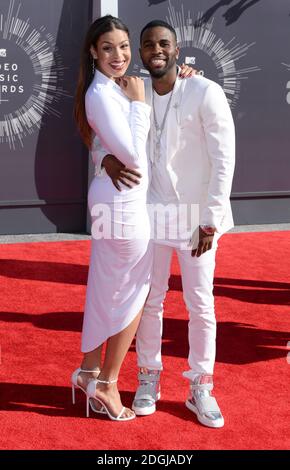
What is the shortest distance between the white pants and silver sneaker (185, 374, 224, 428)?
45 mm

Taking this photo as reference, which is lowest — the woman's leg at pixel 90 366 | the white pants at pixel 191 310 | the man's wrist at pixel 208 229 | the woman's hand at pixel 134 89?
the woman's leg at pixel 90 366

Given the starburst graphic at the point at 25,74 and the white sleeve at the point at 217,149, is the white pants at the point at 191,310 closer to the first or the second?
the white sleeve at the point at 217,149

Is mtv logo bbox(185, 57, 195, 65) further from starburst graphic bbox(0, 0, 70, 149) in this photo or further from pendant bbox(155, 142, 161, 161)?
pendant bbox(155, 142, 161, 161)

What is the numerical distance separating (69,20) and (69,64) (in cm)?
42

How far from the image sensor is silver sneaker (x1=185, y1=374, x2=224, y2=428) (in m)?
3.54

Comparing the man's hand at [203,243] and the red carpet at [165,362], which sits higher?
the man's hand at [203,243]

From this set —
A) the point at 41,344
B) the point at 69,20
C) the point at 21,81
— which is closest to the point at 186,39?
the point at 69,20

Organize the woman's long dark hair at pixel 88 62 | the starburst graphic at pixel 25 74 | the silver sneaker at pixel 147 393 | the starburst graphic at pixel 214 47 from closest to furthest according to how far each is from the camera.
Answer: the woman's long dark hair at pixel 88 62 < the silver sneaker at pixel 147 393 < the starburst graphic at pixel 25 74 < the starburst graphic at pixel 214 47

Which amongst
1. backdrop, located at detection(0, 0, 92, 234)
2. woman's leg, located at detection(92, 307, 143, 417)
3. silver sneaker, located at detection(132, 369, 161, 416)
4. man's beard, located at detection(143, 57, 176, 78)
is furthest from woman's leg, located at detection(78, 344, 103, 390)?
backdrop, located at detection(0, 0, 92, 234)

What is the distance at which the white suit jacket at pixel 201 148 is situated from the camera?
11.1 ft

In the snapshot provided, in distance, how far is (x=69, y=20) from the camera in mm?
7582

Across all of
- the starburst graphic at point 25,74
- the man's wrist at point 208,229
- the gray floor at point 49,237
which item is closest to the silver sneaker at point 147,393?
the man's wrist at point 208,229

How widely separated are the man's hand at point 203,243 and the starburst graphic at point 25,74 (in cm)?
A: 451

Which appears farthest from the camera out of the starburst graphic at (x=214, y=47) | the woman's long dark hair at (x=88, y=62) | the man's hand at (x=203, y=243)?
the starburst graphic at (x=214, y=47)
